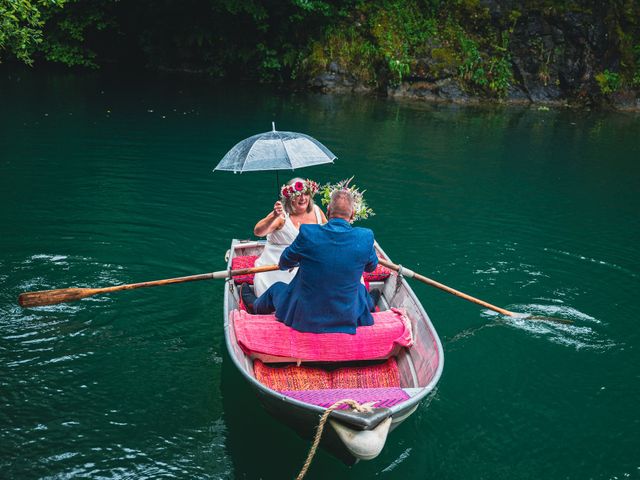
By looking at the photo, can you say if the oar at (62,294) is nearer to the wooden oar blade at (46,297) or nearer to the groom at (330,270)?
the wooden oar blade at (46,297)

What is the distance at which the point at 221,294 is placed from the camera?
7.23 m

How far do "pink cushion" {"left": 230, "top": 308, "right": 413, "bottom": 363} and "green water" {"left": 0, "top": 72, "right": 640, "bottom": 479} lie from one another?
546 mm

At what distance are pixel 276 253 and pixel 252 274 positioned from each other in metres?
0.42

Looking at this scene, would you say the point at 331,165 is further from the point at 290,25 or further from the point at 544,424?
→ the point at 290,25

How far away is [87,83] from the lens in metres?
21.1

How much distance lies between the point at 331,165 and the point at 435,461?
9052 mm

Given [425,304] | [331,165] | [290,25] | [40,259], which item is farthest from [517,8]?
[40,259]

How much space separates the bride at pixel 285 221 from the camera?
5.97 metres

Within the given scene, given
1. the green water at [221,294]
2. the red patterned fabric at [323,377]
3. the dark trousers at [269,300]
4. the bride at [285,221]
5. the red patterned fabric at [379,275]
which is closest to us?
the green water at [221,294]

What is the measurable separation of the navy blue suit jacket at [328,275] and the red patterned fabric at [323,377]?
1.36 ft

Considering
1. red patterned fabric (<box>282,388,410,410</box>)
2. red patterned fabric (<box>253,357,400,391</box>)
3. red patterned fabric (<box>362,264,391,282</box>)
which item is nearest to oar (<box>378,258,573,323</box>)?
red patterned fabric (<box>362,264,391,282</box>)

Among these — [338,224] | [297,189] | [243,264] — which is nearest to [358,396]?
[338,224]

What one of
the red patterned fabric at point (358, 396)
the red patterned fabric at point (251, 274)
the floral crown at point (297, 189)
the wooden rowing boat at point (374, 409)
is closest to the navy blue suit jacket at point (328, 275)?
the wooden rowing boat at point (374, 409)

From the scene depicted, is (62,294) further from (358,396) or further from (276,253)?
(358,396)
